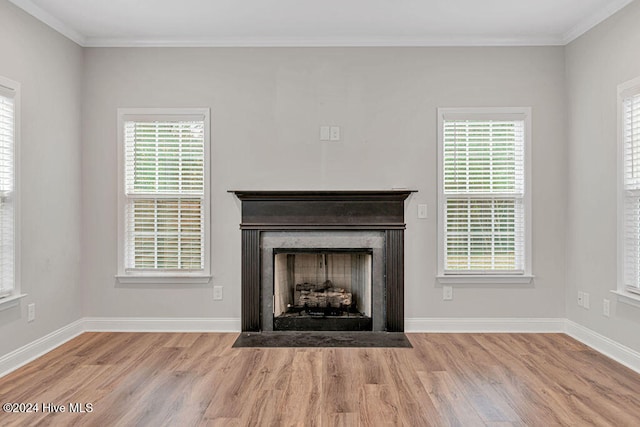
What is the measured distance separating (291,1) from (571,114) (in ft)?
8.64

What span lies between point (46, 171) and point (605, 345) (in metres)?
4.60

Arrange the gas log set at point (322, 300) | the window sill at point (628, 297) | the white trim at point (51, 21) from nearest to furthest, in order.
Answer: the window sill at point (628, 297)
the white trim at point (51, 21)
the gas log set at point (322, 300)

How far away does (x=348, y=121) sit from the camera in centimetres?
430

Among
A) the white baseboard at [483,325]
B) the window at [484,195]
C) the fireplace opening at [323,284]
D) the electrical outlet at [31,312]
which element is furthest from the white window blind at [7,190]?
the window at [484,195]

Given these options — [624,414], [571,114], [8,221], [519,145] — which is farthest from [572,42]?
[8,221]

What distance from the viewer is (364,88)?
14.1ft

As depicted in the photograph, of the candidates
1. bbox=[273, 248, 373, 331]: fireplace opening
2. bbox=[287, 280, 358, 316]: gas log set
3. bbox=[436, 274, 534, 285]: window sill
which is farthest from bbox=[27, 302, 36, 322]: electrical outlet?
bbox=[436, 274, 534, 285]: window sill

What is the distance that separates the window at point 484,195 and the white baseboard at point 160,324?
6.66ft

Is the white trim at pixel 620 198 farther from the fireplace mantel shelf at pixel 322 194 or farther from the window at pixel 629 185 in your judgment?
the fireplace mantel shelf at pixel 322 194

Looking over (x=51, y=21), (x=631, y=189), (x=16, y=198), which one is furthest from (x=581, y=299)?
(x=51, y=21)

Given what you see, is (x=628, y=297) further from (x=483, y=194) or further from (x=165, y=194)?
(x=165, y=194)

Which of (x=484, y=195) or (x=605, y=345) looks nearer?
(x=605, y=345)

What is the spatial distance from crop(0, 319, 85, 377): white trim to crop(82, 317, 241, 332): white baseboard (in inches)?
6.1

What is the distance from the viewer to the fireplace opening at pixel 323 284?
434 cm
